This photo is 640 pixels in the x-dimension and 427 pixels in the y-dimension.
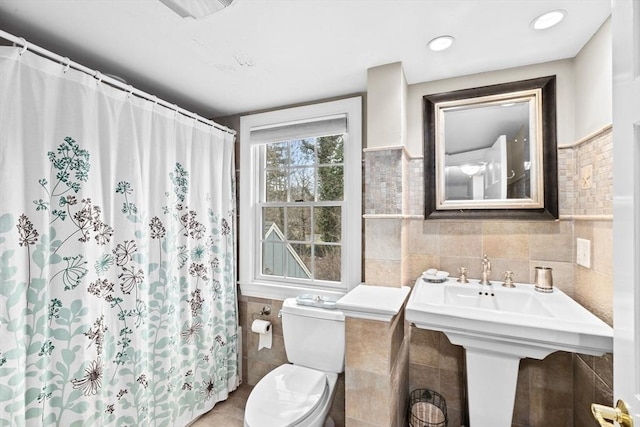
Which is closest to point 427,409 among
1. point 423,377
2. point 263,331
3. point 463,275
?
point 423,377

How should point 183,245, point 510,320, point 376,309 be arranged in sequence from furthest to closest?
point 183,245, point 376,309, point 510,320

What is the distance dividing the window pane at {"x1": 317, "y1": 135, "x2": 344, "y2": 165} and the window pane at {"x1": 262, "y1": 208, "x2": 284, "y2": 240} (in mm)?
538

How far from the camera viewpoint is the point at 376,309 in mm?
1335

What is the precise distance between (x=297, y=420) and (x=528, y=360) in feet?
4.23

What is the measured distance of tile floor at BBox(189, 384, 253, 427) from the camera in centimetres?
194

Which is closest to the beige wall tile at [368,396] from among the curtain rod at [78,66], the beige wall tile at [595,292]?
the beige wall tile at [595,292]

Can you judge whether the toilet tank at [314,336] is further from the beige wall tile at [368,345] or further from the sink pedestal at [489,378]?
the sink pedestal at [489,378]

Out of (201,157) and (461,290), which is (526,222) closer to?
(461,290)

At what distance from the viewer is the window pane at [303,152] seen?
2.22 m

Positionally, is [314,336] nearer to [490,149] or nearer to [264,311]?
[264,311]

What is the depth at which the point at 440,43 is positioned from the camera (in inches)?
56.3

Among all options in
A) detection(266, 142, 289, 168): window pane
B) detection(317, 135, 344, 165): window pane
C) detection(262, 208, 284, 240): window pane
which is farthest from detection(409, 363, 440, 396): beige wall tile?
detection(266, 142, 289, 168): window pane

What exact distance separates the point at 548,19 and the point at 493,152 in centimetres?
65

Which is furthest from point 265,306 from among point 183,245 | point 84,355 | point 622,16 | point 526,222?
point 622,16
